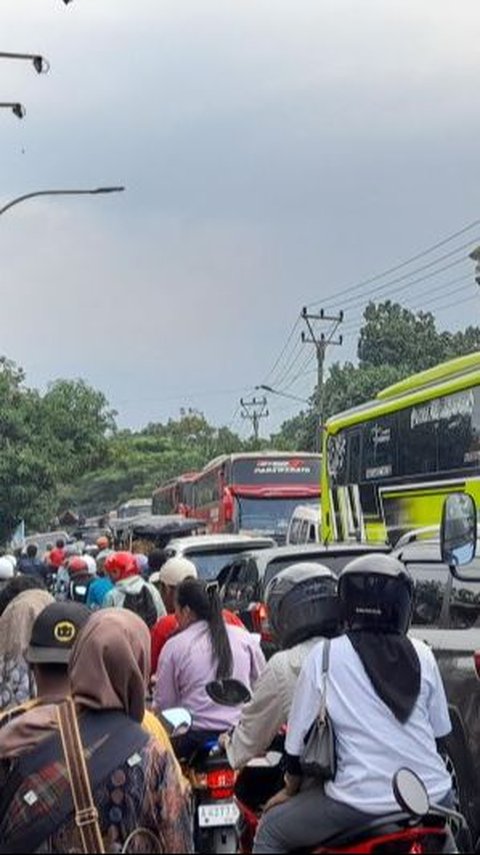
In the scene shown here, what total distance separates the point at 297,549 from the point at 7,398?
120 feet

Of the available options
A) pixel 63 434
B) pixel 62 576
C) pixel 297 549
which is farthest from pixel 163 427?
pixel 297 549

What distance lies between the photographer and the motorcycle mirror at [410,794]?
3.88 metres

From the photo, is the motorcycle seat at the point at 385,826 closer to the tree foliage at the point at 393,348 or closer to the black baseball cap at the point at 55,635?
the black baseball cap at the point at 55,635

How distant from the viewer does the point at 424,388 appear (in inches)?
768

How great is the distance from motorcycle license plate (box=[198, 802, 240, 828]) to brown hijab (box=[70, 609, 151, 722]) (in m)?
2.37

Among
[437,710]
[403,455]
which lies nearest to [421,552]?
[437,710]

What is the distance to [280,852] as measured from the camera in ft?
14.5

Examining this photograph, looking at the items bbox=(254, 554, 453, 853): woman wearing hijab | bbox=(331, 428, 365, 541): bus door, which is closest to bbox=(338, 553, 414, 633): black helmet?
bbox=(254, 554, 453, 853): woman wearing hijab

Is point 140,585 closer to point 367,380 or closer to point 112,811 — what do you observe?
point 112,811

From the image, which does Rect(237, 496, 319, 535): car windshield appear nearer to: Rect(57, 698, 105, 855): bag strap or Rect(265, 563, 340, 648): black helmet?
Rect(265, 563, 340, 648): black helmet

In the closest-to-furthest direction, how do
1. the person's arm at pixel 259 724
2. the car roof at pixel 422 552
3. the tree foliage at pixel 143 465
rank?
the person's arm at pixel 259 724 → the car roof at pixel 422 552 → the tree foliage at pixel 143 465

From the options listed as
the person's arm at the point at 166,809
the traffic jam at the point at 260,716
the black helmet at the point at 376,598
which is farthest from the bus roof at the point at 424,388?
the person's arm at the point at 166,809

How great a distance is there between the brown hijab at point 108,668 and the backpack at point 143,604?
711 centimetres

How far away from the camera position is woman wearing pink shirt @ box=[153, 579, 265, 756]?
692 cm
